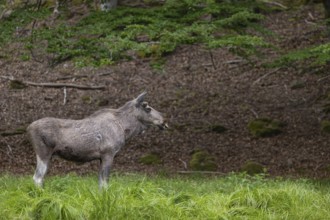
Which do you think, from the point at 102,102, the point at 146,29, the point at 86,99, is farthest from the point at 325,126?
the point at 146,29

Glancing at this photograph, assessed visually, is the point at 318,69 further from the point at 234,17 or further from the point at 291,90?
the point at 234,17

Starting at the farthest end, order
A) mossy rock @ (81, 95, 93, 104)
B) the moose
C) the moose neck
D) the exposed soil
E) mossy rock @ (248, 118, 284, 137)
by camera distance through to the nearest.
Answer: mossy rock @ (81, 95, 93, 104) → mossy rock @ (248, 118, 284, 137) → the exposed soil → the moose neck → the moose

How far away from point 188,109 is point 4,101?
17.9 ft

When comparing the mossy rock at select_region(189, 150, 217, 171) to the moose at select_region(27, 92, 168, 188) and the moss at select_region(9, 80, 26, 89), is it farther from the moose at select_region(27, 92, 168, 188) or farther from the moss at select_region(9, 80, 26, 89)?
the moss at select_region(9, 80, 26, 89)

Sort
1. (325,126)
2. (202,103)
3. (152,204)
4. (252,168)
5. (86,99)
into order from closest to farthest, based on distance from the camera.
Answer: (152,204) → (252,168) → (325,126) → (202,103) → (86,99)

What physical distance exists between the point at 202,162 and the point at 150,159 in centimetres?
128

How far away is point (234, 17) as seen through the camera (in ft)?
47.9

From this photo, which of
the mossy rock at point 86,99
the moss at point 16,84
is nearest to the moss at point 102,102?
the mossy rock at point 86,99

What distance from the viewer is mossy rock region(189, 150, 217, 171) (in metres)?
17.7

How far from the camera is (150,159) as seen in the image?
18.4 meters

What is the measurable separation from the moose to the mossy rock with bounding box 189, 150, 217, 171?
18.9ft

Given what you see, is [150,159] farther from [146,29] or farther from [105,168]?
[105,168]

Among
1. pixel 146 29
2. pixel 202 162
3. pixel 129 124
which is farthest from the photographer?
pixel 202 162

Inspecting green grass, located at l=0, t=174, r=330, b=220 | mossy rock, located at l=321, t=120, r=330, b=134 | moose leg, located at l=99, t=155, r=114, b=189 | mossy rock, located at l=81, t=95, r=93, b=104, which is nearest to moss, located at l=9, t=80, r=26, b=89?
mossy rock, located at l=81, t=95, r=93, b=104
